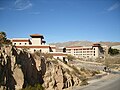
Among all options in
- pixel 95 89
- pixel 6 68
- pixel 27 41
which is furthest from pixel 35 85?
pixel 27 41

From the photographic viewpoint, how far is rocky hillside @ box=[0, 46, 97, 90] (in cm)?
2144

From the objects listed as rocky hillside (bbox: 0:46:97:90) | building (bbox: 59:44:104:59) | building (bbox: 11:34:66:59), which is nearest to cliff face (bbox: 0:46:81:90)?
rocky hillside (bbox: 0:46:97:90)

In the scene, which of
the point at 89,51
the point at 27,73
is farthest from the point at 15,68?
the point at 89,51

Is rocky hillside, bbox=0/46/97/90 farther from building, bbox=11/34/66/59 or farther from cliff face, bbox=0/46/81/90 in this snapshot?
building, bbox=11/34/66/59

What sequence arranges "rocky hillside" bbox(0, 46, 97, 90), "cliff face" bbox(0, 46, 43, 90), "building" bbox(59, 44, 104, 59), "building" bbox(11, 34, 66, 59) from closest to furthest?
"cliff face" bbox(0, 46, 43, 90), "rocky hillside" bbox(0, 46, 97, 90), "building" bbox(11, 34, 66, 59), "building" bbox(59, 44, 104, 59)

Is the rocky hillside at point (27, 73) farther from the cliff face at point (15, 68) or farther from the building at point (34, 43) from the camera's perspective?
the building at point (34, 43)

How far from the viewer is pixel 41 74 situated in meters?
28.9

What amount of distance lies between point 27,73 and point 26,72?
36 cm

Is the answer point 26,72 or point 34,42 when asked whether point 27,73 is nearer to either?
point 26,72

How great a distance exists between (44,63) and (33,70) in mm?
2844

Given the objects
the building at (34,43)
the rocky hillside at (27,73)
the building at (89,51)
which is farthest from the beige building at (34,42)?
the building at (89,51)

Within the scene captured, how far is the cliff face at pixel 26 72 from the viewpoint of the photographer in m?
21.5

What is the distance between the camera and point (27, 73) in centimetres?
2572

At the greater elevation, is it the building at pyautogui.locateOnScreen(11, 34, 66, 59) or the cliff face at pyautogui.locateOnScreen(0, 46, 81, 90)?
the building at pyautogui.locateOnScreen(11, 34, 66, 59)
